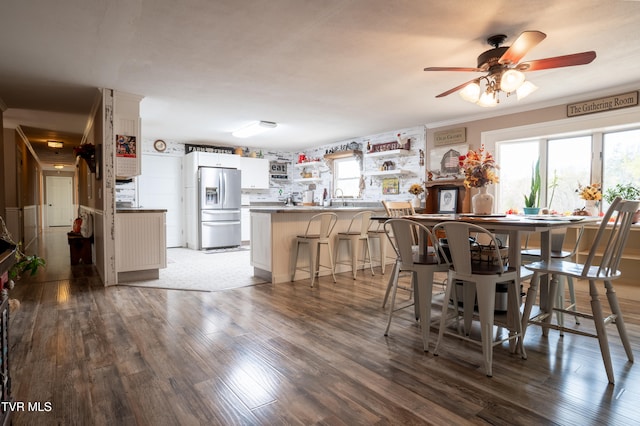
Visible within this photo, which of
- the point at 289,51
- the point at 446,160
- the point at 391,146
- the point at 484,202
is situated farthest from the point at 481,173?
the point at 391,146

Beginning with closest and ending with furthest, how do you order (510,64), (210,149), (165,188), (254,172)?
(510,64), (165,188), (210,149), (254,172)

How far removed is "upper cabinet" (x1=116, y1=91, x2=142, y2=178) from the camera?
4.24m

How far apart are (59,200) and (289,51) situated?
15.6 meters

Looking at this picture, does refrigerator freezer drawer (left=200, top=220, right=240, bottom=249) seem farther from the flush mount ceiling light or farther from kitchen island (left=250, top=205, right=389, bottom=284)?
kitchen island (left=250, top=205, right=389, bottom=284)

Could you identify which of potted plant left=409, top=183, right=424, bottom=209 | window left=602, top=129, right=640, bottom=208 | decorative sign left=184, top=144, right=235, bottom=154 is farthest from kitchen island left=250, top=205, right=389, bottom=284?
decorative sign left=184, top=144, right=235, bottom=154

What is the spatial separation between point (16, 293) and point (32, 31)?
277 centimetres

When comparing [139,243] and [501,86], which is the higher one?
[501,86]

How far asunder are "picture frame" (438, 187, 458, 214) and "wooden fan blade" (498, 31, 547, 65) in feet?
9.99

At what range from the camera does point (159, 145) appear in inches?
292

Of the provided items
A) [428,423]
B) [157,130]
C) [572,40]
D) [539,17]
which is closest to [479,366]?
[428,423]

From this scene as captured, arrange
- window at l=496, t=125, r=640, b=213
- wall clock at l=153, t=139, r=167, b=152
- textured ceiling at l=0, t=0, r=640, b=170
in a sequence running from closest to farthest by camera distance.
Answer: textured ceiling at l=0, t=0, r=640, b=170 → window at l=496, t=125, r=640, b=213 → wall clock at l=153, t=139, r=167, b=152

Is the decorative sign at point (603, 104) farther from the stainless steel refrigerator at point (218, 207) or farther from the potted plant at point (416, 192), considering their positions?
the stainless steel refrigerator at point (218, 207)

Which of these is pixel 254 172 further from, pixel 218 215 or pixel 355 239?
pixel 355 239

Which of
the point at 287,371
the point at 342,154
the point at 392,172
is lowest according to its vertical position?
the point at 287,371
